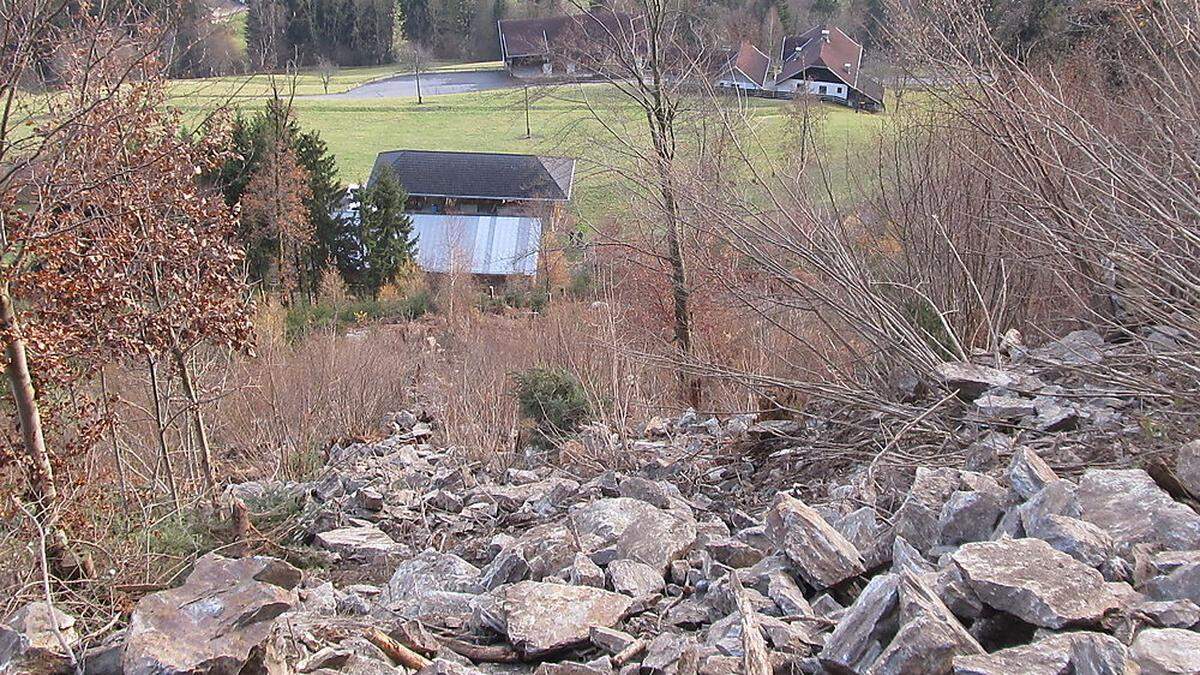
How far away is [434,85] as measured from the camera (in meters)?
48.8

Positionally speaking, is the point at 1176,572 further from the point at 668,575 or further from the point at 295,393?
the point at 295,393

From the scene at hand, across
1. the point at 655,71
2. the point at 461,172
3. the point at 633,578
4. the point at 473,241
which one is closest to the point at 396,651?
the point at 633,578

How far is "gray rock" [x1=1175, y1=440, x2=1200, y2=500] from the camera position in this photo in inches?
125

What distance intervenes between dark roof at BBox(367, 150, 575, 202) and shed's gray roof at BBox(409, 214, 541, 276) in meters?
0.94

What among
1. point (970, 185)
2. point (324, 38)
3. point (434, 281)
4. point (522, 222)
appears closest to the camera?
point (970, 185)

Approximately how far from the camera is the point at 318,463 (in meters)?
8.61

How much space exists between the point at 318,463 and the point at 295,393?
8.83ft

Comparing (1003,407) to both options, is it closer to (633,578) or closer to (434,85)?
(633,578)

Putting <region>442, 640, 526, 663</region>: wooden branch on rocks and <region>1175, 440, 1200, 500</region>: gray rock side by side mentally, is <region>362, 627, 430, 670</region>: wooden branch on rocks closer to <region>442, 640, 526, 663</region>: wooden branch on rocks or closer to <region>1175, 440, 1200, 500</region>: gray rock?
<region>442, 640, 526, 663</region>: wooden branch on rocks

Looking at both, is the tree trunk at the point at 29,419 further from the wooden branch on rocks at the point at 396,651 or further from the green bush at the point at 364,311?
the green bush at the point at 364,311

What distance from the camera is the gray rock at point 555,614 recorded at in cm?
334

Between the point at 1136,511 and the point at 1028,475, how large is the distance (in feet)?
1.15

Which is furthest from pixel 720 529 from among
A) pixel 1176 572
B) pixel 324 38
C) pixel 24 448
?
pixel 324 38

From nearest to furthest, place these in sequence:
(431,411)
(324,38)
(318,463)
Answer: (318,463) → (431,411) → (324,38)
